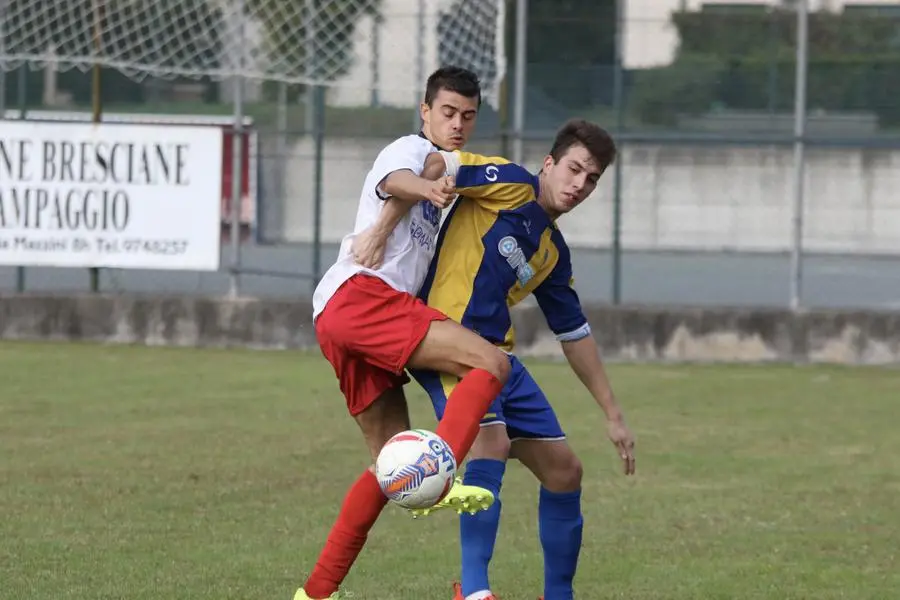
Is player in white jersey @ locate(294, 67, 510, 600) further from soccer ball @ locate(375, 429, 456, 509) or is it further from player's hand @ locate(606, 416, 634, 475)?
player's hand @ locate(606, 416, 634, 475)

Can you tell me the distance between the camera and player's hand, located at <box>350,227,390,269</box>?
543 cm

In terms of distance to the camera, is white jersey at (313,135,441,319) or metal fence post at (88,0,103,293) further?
metal fence post at (88,0,103,293)

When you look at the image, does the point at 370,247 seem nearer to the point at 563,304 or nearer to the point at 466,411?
the point at 466,411

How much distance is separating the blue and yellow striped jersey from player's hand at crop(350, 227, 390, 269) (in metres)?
0.28

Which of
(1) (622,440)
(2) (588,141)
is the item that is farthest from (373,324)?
(1) (622,440)

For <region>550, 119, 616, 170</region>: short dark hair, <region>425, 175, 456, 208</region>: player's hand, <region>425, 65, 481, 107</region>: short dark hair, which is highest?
<region>425, 65, 481, 107</region>: short dark hair

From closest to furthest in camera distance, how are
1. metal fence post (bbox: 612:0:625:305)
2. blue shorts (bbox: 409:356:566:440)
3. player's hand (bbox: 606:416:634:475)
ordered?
blue shorts (bbox: 409:356:566:440) < player's hand (bbox: 606:416:634:475) < metal fence post (bbox: 612:0:625:305)

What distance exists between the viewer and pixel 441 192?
5.13 metres

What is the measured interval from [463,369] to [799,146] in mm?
10067

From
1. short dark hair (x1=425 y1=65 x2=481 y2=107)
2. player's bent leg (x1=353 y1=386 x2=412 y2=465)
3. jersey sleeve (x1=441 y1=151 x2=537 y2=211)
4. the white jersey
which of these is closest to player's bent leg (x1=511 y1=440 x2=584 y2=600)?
player's bent leg (x1=353 y1=386 x2=412 y2=465)

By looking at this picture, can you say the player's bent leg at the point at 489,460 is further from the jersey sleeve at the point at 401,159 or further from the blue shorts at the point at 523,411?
the jersey sleeve at the point at 401,159

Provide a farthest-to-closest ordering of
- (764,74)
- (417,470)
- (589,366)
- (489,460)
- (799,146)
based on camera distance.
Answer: (764,74) → (799,146) → (589,366) → (489,460) → (417,470)

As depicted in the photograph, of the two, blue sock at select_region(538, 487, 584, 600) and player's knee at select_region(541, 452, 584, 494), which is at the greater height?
player's knee at select_region(541, 452, 584, 494)

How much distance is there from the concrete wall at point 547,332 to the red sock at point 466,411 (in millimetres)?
9245
